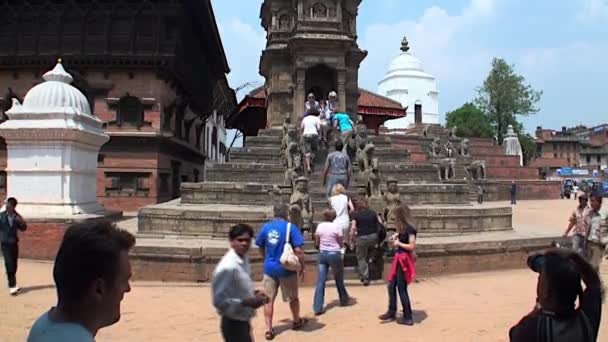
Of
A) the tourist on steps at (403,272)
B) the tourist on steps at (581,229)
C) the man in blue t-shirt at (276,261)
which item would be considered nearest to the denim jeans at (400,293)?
the tourist on steps at (403,272)

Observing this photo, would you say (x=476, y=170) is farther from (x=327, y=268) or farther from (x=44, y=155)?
(x=327, y=268)

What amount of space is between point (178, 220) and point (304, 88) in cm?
971

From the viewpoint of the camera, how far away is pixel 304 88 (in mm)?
19781

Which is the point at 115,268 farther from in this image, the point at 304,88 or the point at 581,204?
the point at 304,88

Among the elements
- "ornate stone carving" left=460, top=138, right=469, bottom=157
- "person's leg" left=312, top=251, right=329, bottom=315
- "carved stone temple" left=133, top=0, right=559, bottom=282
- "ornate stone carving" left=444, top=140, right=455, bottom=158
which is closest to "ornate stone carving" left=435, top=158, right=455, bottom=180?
"carved stone temple" left=133, top=0, right=559, bottom=282

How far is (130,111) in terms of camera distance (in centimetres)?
2427

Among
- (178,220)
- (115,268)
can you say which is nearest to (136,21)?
(178,220)

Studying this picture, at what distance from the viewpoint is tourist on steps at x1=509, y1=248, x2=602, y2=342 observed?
7.86 ft

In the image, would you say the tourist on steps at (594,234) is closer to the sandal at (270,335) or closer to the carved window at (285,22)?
the sandal at (270,335)

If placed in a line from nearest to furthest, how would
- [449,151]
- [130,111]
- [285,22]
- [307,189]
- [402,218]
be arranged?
[402,218]
[307,189]
[285,22]
[130,111]
[449,151]

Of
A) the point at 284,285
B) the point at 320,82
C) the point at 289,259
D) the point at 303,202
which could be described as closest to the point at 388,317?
the point at 284,285

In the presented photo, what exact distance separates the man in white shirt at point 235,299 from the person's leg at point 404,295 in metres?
2.70

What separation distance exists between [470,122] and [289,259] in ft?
189

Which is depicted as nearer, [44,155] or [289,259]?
[289,259]
